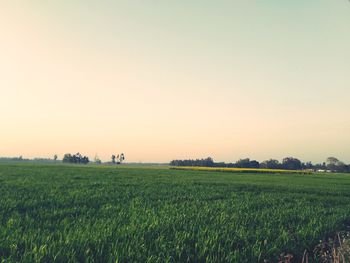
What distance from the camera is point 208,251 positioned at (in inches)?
249

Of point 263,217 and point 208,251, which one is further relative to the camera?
point 263,217

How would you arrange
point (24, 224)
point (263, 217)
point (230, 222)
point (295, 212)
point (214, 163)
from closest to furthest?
point (24, 224) → point (230, 222) → point (263, 217) → point (295, 212) → point (214, 163)

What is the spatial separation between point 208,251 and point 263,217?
5.51m

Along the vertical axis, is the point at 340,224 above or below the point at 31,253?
below

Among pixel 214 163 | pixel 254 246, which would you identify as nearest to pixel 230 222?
pixel 254 246

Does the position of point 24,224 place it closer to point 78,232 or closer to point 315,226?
point 78,232

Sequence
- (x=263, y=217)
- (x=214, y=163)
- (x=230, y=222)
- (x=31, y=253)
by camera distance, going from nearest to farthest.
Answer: (x=31, y=253)
(x=230, y=222)
(x=263, y=217)
(x=214, y=163)

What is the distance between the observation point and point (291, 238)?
808 centimetres

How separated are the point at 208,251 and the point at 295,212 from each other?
327 inches

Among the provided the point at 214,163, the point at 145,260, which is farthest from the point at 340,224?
the point at 214,163

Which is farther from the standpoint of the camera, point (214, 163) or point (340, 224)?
point (214, 163)

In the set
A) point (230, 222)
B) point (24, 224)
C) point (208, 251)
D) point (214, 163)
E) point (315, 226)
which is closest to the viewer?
point (208, 251)

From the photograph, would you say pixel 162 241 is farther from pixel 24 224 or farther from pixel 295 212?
pixel 295 212

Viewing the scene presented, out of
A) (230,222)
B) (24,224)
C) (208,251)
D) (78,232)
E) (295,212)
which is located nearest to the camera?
(208,251)
